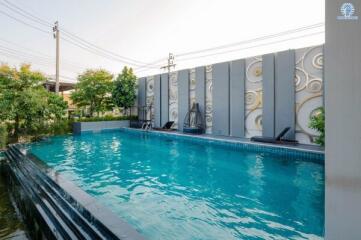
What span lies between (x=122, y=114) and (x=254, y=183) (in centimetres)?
1539

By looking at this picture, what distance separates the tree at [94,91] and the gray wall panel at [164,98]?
4472mm

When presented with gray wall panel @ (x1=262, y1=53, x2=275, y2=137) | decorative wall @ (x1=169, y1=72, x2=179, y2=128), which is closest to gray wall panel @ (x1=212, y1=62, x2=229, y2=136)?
gray wall panel @ (x1=262, y1=53, x2=275, y2=137)

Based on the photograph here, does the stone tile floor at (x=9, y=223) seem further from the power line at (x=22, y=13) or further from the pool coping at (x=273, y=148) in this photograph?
the power line at (x=22, y=13)

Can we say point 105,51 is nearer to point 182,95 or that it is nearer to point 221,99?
point 182,95

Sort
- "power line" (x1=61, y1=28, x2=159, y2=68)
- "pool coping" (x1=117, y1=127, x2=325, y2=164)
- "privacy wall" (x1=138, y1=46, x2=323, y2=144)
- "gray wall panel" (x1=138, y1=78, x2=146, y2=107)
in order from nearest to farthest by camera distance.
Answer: "pool coping" (x1=117, y1=127, x2=325, y2=164), "privacy wall" (x1=138, y1=46, x2=323, y2=144), "gray wall panel" (x1=138, y1=78, x2=146, y2=107), "power line" (x1=61, y1=28, x2=159, y2=68)

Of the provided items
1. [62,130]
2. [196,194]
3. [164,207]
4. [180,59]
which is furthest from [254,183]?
[180,59]

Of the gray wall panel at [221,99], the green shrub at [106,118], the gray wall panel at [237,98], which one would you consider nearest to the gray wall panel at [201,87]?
the gray wall panel at [221,99]

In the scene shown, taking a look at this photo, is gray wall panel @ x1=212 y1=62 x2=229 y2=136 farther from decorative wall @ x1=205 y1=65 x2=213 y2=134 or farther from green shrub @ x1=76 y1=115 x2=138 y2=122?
green shrub @ x1=76 y1=115 x2=138 y2=122

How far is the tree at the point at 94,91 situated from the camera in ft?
55.1

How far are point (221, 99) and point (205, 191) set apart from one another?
8.23 metres

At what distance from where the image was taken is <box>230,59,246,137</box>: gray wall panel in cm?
1139

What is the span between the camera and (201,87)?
525 inches

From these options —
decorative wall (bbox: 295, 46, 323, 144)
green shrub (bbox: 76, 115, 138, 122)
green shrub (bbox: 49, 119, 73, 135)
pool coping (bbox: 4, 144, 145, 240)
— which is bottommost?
Result: pool coping (bbox: 4, 144, 145, 240)

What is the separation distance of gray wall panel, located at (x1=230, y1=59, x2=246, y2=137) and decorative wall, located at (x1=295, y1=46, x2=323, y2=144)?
2574mm
